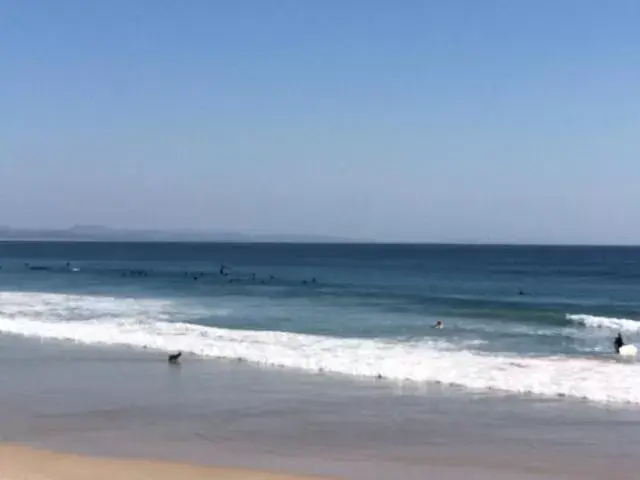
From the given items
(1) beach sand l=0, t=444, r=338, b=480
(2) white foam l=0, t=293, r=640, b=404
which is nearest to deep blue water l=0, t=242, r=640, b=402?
(2) white foam l=0, t=293, r=640, b=404

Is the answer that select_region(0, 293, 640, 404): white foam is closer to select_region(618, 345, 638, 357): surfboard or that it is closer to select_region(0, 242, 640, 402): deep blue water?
select_region(0, 242, 640, 402): deep blue water

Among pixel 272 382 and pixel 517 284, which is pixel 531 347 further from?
pixel 517 284

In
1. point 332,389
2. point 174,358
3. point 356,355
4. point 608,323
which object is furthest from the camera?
point 608,323

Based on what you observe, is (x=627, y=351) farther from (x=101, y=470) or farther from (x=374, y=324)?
(x=101, y=470)

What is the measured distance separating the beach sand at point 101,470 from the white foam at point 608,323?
73.4 feet

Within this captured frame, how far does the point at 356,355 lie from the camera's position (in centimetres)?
1906

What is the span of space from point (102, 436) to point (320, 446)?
3.11 metres

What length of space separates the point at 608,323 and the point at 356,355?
15037 millimetres

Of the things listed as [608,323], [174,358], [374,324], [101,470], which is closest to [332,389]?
[174,358]

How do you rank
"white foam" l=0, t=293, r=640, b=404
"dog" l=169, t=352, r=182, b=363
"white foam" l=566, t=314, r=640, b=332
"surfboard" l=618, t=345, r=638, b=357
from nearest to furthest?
"white foam" l=0, t=293, r=640, b=404 < "dog" l=169, t=352, r=182, b=363 < "surfboard" l=618, t=345, r=638, b=357 < "white foam" l=566, t=314, r=640, b=332

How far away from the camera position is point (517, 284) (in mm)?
58312

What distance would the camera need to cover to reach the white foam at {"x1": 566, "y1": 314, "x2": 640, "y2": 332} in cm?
2927

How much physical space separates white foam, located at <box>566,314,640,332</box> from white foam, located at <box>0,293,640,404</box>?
9704 mm

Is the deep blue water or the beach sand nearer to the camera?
the beach sand
